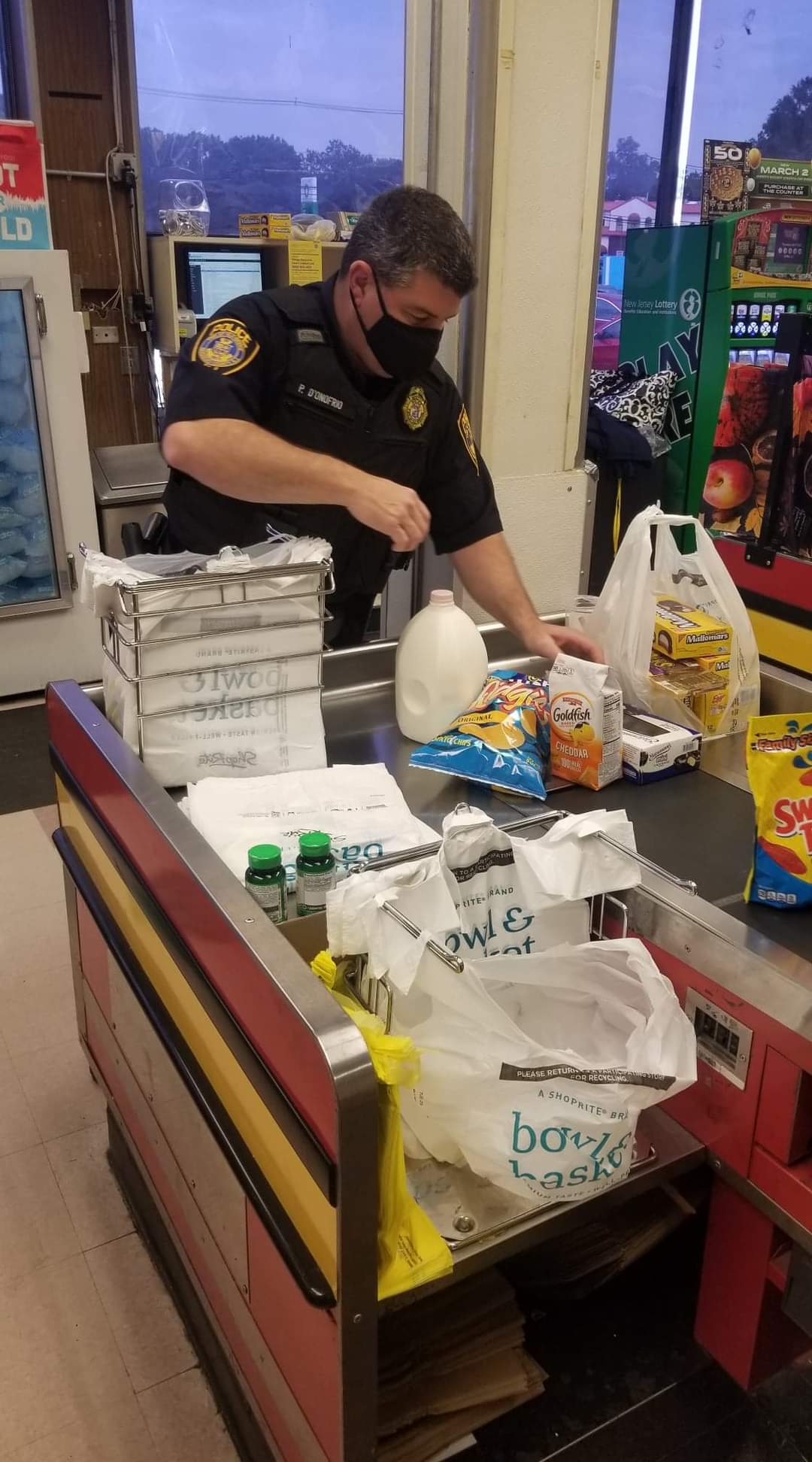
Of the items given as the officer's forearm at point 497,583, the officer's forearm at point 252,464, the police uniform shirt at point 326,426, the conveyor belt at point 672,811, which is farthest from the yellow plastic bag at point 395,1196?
the police uniform shirt at point 326,426

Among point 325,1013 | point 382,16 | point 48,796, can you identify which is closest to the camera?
point 325,1013

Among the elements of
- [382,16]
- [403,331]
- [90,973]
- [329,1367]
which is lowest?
[90,973]

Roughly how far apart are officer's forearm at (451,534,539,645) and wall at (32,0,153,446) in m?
3.59

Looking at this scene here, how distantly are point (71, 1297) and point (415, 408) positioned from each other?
5.62 feet

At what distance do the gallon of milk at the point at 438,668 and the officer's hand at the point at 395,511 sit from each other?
0.10 m

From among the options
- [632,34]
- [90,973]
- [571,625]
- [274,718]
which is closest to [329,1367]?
[274,718]

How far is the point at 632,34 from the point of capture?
6453 millimetres

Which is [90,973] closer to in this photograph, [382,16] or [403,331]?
[403,331]

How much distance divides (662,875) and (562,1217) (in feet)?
1.29

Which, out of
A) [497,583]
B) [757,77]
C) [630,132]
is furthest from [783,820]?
[757,77]

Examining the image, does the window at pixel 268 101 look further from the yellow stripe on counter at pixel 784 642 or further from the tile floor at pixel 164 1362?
the tile floor at pixel 164 1362

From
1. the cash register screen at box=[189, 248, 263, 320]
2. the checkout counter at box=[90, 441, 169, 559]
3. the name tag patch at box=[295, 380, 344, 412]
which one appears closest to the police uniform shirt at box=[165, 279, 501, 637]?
the name tag patch at box=[295, 380, 344, 412]

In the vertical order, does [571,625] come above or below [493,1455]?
above

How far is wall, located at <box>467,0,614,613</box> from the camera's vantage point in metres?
2.48
